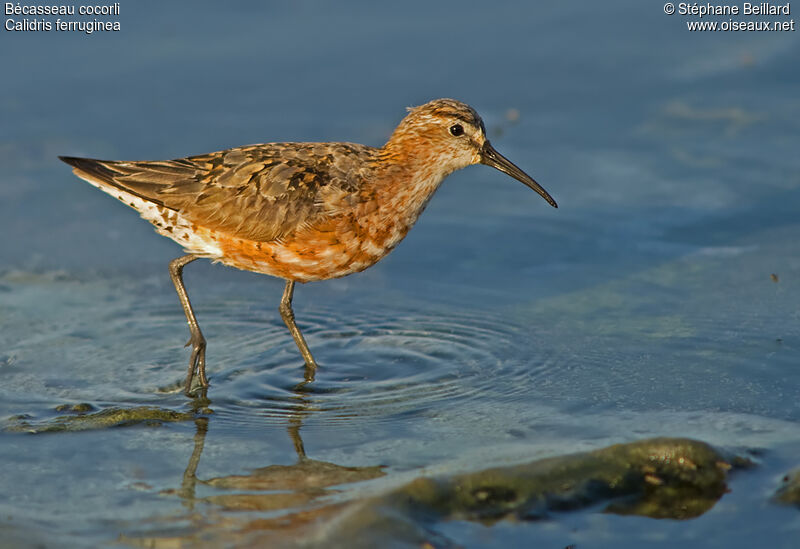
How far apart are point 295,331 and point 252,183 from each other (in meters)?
1.26

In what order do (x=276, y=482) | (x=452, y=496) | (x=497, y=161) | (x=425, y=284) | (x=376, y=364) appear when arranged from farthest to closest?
(x=425, y=284), (x=497, y=161), (x=376, y=364), (x=276, y=482), (x=452, y=496)

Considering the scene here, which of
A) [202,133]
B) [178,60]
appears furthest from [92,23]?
[202,133]

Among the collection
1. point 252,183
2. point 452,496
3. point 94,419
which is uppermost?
point 252,183

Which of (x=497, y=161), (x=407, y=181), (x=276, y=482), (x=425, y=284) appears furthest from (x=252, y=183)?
(x=276, y=482)

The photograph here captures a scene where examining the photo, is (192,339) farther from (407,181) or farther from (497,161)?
(497,161)

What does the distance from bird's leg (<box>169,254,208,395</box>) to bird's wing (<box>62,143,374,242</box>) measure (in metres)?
0.58

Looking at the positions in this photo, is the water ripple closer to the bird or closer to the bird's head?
the bird

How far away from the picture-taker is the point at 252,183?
895cm

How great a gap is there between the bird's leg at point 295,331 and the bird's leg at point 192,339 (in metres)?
0.77

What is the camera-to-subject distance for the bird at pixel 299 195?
8.78 m

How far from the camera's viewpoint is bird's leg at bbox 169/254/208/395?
8539mm

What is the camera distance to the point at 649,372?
8.40m

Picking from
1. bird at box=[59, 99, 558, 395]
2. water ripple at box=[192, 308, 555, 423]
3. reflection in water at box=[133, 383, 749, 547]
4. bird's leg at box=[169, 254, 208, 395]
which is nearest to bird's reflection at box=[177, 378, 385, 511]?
reflection in water at box=[133, 383, 749, 547]

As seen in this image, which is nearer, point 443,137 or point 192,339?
point 192,339
